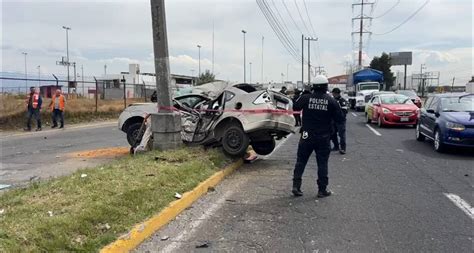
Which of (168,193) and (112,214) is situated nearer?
(112,214)

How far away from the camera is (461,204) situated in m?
6.84

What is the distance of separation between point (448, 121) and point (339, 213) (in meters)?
6.75

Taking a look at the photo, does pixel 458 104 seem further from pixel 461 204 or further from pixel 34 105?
pixel 34 105

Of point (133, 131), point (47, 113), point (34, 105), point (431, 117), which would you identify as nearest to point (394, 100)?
point (431, 117)

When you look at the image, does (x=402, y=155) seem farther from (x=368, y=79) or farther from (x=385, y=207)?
(x=368, y=79)

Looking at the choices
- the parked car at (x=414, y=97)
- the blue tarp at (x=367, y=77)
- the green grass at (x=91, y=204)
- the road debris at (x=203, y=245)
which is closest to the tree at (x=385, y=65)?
the blue tarp at (x=367, y=77)

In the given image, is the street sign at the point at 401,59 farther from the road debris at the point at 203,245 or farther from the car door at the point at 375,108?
the road debris at the point at 203,245

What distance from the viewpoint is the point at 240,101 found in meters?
10.3

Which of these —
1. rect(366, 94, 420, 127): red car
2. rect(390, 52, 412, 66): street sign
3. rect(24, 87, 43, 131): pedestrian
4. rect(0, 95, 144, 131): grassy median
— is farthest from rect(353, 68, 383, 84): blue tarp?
rect(390, 52, 412, 66): street sign

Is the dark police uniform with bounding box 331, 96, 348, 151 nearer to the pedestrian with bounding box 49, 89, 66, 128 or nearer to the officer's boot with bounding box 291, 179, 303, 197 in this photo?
the officer's boot with bounding box 291, 179, 303, 197

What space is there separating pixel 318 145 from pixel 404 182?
215 cm

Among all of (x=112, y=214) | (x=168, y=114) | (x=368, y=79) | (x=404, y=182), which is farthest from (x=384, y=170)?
(x=368, y=79)

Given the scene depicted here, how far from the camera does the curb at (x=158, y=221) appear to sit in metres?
4.86

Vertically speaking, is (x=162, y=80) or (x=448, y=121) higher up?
(x=162, y=80)
